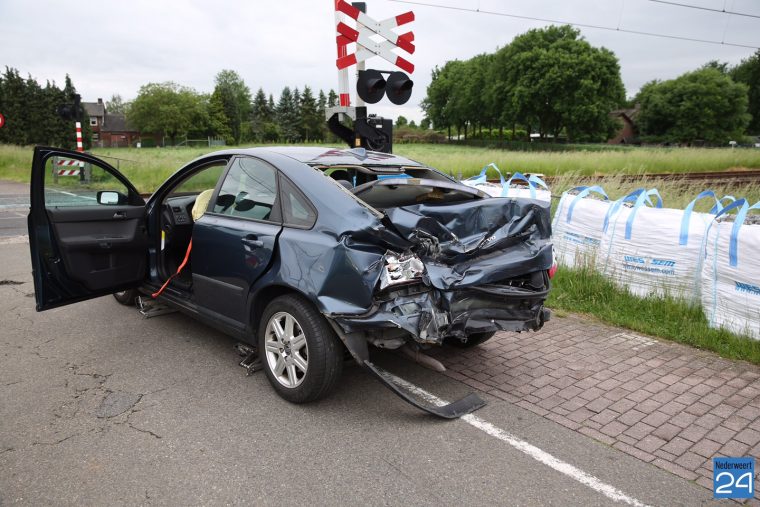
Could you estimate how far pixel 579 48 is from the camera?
6144cm

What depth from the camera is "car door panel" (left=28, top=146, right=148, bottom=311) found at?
4.20 m

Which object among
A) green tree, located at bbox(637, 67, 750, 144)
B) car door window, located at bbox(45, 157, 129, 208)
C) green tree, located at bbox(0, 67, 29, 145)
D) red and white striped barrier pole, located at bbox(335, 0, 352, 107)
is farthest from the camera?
green tree, located at bbox(637, 67, 750, 144)

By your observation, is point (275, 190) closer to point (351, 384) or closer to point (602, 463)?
point (351, 384)

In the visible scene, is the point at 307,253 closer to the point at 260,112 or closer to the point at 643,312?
the point at 643,312

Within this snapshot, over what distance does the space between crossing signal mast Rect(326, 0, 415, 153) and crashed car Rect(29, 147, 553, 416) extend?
370 cm

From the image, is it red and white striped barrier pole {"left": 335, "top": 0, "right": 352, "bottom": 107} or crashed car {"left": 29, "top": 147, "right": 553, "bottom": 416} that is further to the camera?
red and white striped barrier pole {"left": 335, "top": 0, "right": 352, "bottom": 107}

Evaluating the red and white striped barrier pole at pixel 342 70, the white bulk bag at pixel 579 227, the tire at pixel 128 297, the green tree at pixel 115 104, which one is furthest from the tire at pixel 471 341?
Result: the green tree at pixel 115 104

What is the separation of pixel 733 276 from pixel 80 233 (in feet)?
18.6

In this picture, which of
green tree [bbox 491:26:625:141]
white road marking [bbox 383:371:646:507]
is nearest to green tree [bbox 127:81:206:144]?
green tree [bbox 491:26:625:141]

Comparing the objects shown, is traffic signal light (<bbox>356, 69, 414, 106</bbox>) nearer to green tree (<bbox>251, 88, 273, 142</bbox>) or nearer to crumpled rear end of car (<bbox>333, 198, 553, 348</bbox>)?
crumpled rear end of car (<bbox>333, 198, 553, 348</bbox>)

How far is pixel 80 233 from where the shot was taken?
4477 millimetres

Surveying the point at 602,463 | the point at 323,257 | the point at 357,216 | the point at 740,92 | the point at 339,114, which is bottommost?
the point at 602,463

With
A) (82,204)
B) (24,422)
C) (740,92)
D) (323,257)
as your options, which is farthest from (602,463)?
(740,92)

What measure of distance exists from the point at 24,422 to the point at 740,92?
90.7 metres
